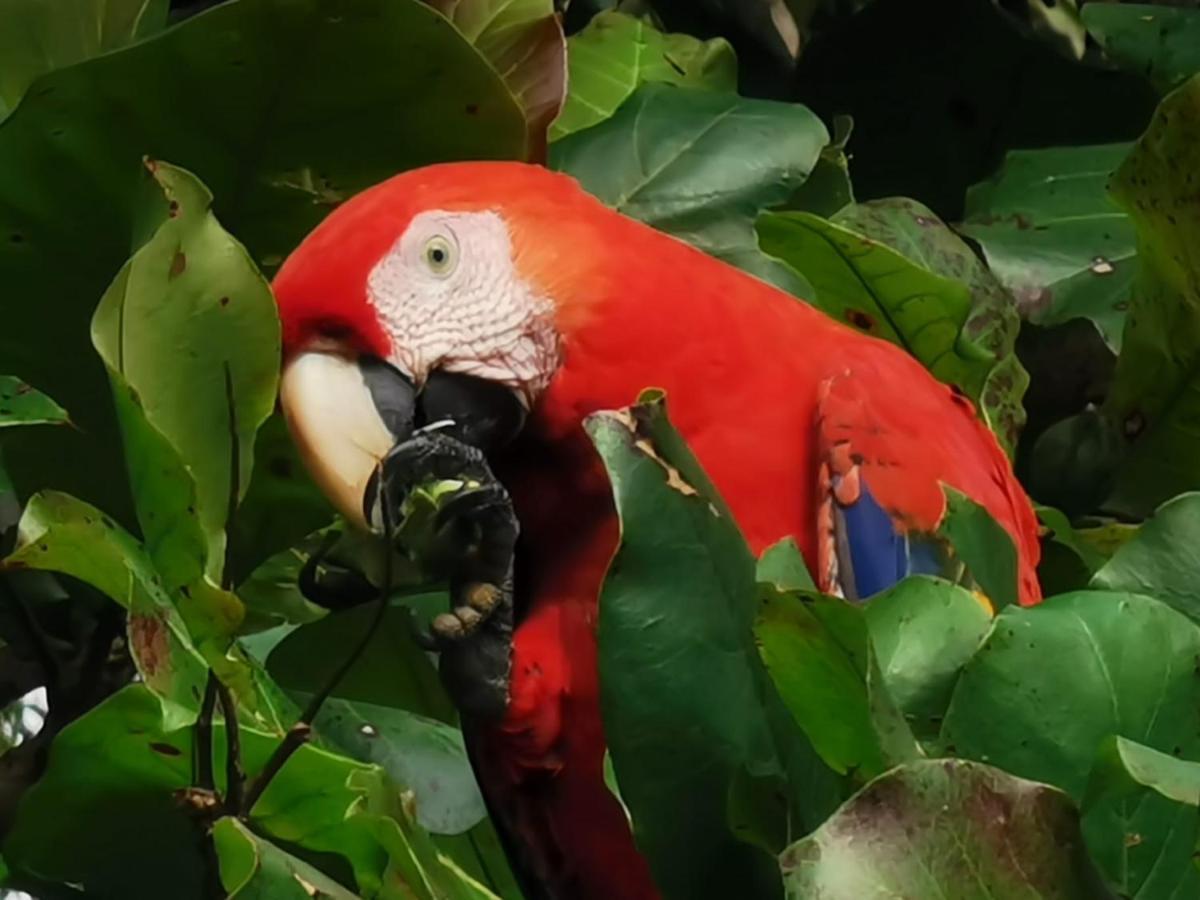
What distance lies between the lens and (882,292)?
0.86 metres

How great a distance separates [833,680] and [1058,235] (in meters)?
0.62

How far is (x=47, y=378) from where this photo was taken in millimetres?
713

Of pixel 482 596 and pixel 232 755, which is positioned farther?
pixel 482 596

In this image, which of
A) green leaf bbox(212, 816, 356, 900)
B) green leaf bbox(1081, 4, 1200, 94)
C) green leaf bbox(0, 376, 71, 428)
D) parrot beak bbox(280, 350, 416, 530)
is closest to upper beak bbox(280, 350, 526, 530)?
parrot beak bbox(280, 350, 416, 530)

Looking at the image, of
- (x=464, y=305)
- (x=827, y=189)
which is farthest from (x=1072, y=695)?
(x=827, y=189)

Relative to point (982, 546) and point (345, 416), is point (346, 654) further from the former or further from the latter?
point (982, 546)

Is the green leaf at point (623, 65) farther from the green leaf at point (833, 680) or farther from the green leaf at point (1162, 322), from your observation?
the green leaf at point (833, 680)

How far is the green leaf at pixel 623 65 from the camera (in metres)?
1.08

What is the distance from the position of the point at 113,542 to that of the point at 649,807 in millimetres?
160

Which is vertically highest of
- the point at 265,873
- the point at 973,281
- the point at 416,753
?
the point at 265,873

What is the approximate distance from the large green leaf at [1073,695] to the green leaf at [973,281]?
468 millimetres

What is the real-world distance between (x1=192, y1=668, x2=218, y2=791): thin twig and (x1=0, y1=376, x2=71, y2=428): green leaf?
114mm

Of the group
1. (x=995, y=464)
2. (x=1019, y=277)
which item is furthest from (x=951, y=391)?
(x=1019, y=277)

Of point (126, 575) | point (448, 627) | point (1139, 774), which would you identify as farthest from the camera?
point (448, 627)
